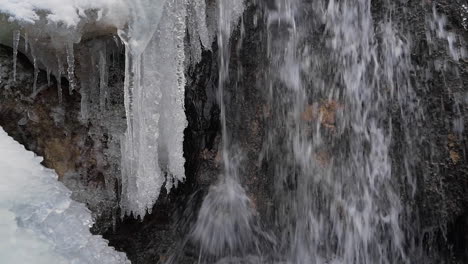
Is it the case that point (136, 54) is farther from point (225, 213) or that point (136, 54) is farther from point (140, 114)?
point (225, 213)

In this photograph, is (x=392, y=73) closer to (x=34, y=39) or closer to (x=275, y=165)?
(x=275, y=165)

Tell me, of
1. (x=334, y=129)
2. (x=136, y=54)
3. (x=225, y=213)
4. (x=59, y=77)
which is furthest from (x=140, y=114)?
(x=334, y=129)

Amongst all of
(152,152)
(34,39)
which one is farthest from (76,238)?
(34,39)

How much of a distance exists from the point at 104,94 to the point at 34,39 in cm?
49

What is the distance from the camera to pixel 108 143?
2889 millimetres

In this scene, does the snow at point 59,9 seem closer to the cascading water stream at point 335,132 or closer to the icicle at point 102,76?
the icicle at point 102,76

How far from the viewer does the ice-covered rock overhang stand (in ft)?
7.53

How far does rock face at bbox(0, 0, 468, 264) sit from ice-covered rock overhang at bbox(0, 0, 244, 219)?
0.44 ft

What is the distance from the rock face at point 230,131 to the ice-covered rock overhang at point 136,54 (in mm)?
133

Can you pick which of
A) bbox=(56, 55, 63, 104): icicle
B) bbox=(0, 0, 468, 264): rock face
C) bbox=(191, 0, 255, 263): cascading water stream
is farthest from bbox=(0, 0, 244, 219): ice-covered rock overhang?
bbox=(191, 0, 255, 263): cascading water stream

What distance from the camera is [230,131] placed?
10.6ft

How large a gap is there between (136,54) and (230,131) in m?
1.05

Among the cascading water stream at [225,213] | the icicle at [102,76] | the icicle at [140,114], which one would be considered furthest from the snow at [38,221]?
the cascading water stream at [225,213]

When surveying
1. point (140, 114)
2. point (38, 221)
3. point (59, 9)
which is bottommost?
point (38, 221)
